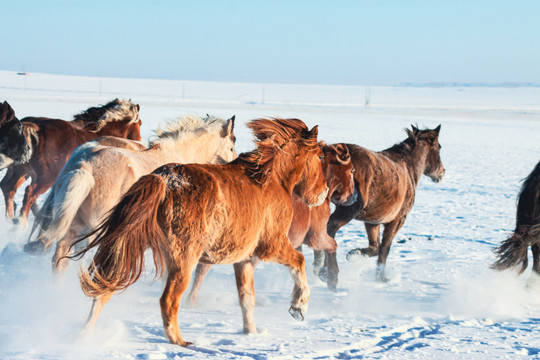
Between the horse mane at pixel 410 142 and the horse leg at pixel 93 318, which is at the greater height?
the horse mane at pixel 410 142

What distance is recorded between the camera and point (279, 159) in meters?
4.63

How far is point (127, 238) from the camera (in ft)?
12.4

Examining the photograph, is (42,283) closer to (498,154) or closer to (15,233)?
(15,233)

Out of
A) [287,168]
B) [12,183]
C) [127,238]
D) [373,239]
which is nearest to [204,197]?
[127,238]

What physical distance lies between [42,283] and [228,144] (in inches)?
95.9

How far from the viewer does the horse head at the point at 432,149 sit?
7570 mm

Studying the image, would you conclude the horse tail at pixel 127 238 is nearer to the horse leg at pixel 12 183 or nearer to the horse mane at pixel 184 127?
the horse mane at pixel 184 127

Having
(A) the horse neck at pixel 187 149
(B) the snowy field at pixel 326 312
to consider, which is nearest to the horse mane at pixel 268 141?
(B) the snowy field at pixel 326 312

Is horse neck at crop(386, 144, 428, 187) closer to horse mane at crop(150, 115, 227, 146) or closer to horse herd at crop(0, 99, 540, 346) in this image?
horse herd at crop(0, 99, 540, 346)

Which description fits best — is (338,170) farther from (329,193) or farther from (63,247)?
(63,247)

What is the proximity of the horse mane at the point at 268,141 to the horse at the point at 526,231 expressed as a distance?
101 inches

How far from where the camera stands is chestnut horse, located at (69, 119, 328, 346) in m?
3.81

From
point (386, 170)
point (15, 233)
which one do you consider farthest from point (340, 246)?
point (15, 233)

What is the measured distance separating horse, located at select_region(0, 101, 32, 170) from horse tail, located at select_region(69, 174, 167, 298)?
4.45m
